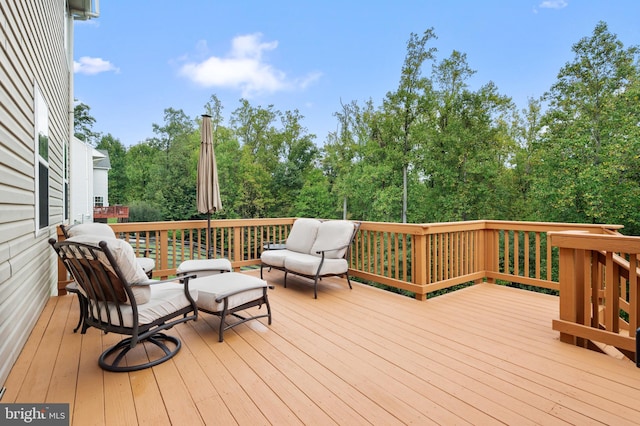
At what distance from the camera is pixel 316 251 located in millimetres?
4781

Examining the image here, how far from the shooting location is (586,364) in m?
2.54

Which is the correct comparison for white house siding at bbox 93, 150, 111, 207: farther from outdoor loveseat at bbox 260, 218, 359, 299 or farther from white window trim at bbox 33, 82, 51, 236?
outdoor loveseat at bbox 260, 218, 359, 299

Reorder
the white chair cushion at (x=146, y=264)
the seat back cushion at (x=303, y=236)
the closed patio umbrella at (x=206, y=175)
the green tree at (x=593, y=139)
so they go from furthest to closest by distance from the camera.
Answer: the green tree at (x=593, y=139) → the seat back cushion at (x=303, y=236) → the closed patio umbrella at (x=206, y=175) → the white chair cushion at (x=146, y=264)

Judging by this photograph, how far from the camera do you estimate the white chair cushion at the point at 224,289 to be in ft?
10.0

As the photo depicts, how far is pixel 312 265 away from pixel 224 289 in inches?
61.8

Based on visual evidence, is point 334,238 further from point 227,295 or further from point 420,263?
point 227,295

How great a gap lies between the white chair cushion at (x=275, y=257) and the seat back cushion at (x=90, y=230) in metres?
2.08

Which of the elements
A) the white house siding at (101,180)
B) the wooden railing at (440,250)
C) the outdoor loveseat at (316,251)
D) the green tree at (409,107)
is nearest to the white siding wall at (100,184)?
the white house siding at (101,180)

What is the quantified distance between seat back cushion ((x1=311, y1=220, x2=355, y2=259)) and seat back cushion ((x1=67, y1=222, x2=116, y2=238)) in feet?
9.02

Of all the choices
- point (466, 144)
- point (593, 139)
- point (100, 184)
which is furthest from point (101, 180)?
point (593, 139)

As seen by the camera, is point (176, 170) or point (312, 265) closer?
point (312, 265)

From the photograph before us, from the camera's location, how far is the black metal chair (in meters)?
2.37

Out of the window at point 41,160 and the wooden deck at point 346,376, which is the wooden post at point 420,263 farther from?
the window at point 41,160

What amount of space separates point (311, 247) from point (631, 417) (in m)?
3.91
